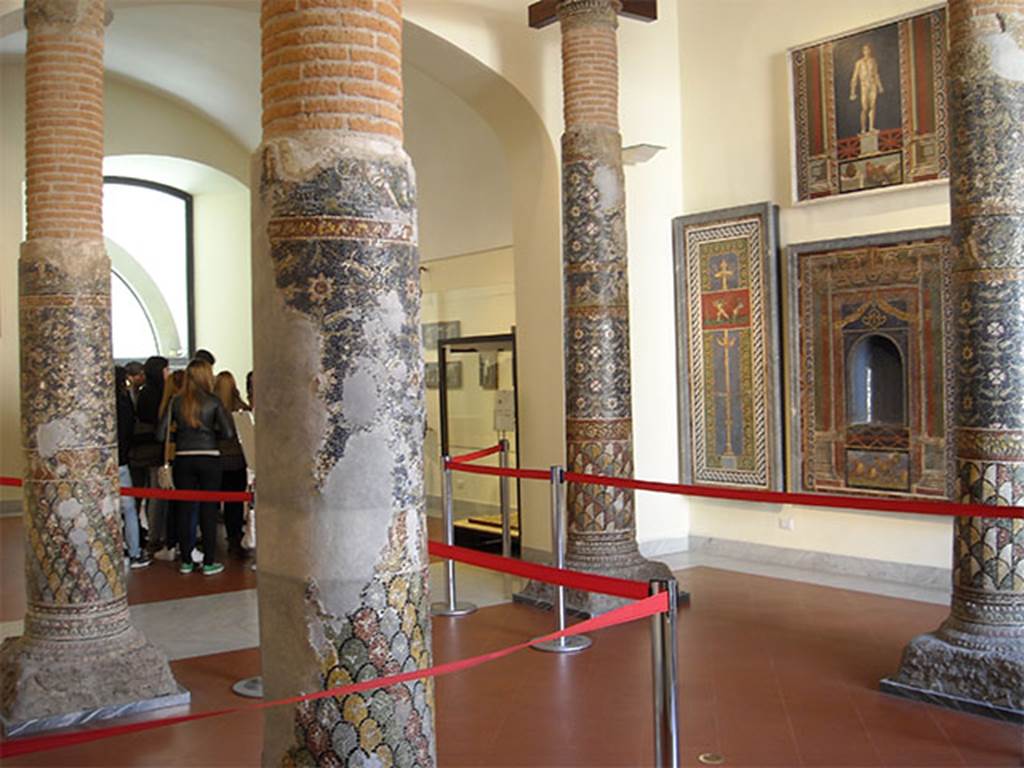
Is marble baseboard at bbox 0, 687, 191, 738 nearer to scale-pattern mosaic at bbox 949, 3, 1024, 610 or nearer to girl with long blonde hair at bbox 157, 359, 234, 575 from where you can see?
girl with long blonde hair at bbox 157, 359, 234, 575

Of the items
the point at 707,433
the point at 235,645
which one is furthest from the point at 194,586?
the point at 707,433

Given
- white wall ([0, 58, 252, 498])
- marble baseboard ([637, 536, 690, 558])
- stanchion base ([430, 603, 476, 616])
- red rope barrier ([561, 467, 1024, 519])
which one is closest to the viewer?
red rope barrier ([561, 467, 1024, 519])

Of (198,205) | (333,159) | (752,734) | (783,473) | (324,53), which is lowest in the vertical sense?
(752,734)

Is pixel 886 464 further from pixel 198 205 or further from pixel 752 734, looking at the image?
pixel 198 205

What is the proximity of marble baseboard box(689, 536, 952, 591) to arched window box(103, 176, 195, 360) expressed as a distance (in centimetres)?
1043

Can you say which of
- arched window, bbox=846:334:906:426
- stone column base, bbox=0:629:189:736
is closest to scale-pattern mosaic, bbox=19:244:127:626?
stone column base, bbox=0:629:189:736

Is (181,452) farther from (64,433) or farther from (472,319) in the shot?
(472,319)

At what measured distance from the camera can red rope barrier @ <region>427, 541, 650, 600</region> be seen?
372 centimetres

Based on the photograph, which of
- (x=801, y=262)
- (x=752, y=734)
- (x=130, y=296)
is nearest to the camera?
(x=752, y=734)

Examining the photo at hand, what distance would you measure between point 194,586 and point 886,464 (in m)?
5.70

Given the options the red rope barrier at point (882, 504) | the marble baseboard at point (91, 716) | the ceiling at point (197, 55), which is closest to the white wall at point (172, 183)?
the ceiling at point (197, 55)

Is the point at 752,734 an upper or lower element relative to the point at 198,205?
lower

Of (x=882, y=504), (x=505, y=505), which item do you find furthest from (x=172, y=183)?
(x=882, y=504)

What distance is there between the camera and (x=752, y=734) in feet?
16.5
